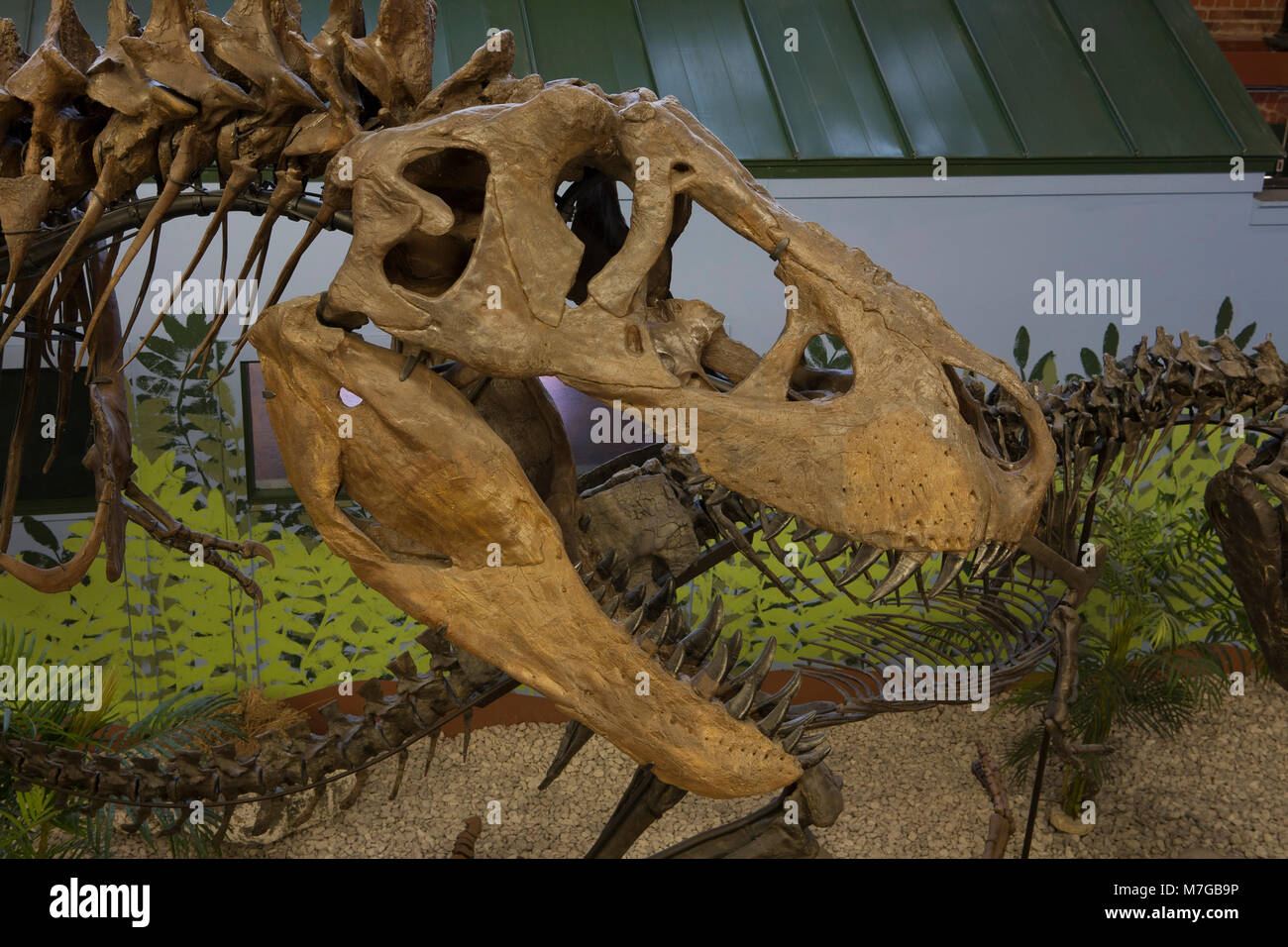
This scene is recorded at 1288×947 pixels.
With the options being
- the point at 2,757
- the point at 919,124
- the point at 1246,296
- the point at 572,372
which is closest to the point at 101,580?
the point at 2,757

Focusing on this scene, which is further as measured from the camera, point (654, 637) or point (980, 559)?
point (654, 637)

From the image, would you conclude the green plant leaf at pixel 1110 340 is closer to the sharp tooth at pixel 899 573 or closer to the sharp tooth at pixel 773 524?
the sharp tooth at pixel 773 524

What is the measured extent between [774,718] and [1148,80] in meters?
4.69

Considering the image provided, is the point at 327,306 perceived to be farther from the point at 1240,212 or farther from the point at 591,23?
the point at 1240,212

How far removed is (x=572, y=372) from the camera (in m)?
2.04

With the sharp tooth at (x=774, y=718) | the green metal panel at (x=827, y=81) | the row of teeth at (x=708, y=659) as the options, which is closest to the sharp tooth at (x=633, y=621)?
the row of teeth at (x=708, y=659)

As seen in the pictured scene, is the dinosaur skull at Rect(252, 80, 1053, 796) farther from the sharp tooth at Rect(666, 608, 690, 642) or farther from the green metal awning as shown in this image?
the green metal awning

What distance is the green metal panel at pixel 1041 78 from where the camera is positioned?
17.1 feet

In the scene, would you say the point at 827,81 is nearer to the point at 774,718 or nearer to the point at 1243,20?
the point at 1243,20

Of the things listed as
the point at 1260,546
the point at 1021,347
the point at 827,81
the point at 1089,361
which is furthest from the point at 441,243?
the point at 1089,361

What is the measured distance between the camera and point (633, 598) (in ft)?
8.43

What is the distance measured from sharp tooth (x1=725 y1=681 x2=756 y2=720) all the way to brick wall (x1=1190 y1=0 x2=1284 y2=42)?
6.28 m

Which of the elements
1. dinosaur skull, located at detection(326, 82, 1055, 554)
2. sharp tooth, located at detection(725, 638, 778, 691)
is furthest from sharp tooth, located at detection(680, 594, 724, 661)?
dinosaur skull, located at detection(326, 82, 1055, 554)

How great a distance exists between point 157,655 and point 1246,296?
230 inches
